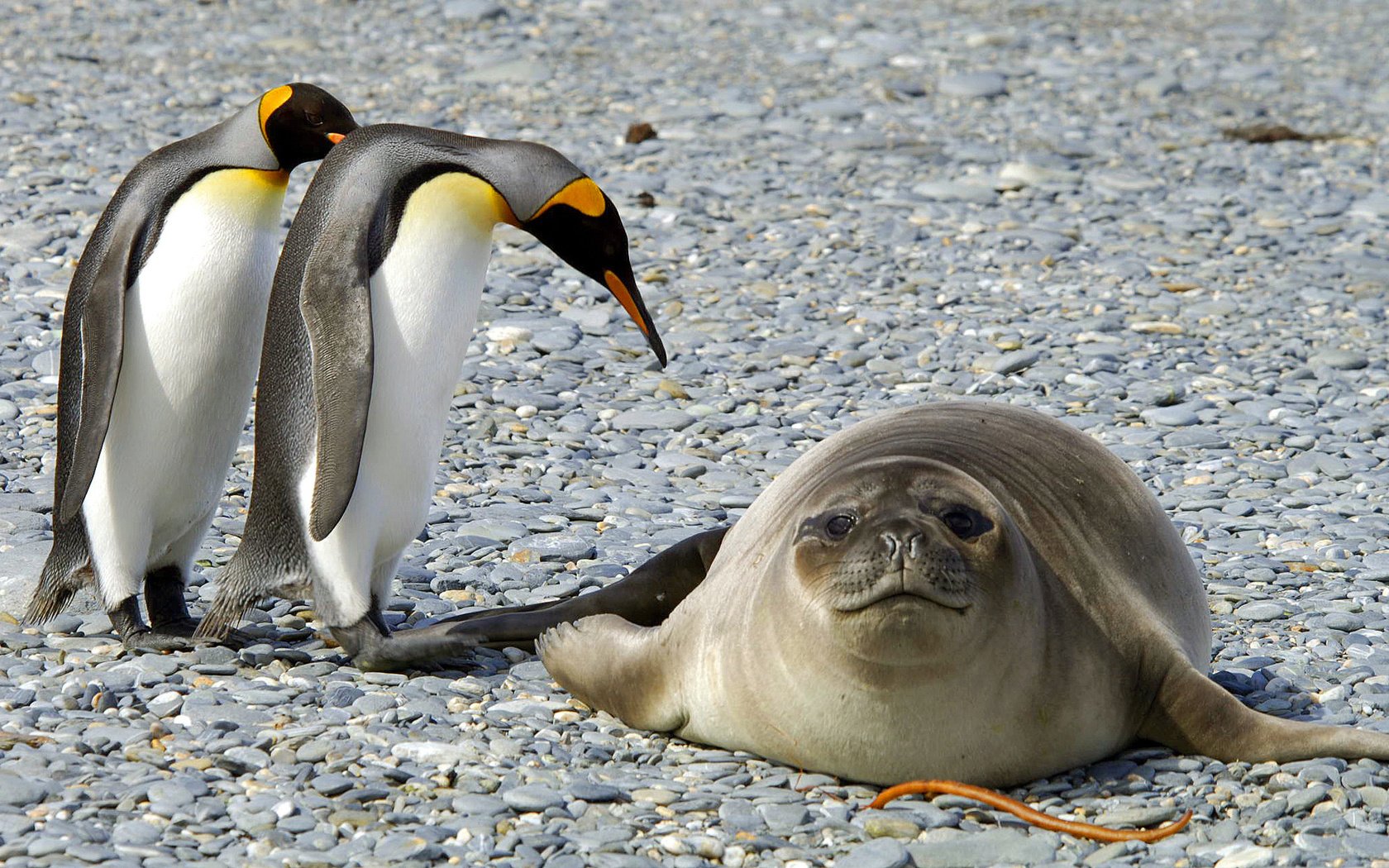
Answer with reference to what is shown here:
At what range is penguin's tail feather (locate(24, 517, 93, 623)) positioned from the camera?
167 inches

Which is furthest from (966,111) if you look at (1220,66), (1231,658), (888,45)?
(1231,658)

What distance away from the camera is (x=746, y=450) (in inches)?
242

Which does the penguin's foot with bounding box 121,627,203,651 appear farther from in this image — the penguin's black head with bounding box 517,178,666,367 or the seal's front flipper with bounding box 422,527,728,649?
the penguin's black head with bounding box 517,178,666,367

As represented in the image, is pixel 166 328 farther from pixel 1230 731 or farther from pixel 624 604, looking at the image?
pixel 1230 731

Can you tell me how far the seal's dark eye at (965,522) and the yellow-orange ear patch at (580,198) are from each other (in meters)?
1.27

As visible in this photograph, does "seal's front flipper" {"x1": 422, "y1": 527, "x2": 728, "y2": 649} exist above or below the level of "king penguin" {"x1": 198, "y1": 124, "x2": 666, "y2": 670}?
below

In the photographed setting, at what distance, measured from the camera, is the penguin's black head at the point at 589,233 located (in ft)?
13.4

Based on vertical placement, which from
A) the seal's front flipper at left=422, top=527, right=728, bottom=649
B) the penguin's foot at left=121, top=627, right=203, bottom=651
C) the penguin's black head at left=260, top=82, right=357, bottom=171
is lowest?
the penguin's foot at left=121, top=627, right=203, bottom=651

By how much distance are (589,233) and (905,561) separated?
1.46 m

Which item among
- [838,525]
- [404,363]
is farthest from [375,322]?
[838,525]

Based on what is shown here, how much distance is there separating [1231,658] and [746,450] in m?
2.31

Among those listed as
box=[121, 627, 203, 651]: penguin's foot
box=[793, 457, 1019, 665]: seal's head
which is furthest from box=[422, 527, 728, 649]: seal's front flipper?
box=[793, 457, 1019, 665]: seal's head

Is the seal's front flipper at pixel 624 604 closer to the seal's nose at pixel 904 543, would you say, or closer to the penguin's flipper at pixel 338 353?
the penguin's flipper at pixel 338 353

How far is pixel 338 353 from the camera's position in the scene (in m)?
3.89
